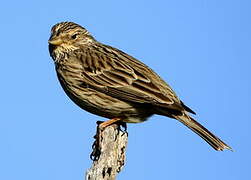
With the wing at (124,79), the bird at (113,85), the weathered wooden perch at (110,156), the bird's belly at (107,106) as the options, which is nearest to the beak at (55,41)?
the bird at (113,85)

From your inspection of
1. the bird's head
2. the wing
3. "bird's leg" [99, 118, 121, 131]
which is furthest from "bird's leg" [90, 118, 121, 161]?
the bird's head

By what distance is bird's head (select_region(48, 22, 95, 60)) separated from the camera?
10.7m

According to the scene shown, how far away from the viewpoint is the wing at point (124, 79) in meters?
9.18

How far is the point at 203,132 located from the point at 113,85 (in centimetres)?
168

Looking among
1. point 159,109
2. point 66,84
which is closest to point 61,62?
point 66,84

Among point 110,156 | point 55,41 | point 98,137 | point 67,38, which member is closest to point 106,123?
point 98,137

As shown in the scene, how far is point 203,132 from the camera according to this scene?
30.1 ft

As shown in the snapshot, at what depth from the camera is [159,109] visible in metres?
9.26

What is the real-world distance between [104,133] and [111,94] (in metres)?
1.51

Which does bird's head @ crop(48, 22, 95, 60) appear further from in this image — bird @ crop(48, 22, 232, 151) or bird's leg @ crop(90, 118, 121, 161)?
bird's leg @ crop(90, 118, 121, 161)

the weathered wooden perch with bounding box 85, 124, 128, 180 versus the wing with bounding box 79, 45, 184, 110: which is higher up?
the wing with bounding box 79, 45, 184, 110

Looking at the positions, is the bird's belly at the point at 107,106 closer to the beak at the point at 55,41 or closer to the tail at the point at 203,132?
the tail at the point at 203,132

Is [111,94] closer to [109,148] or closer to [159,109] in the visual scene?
[159,109]

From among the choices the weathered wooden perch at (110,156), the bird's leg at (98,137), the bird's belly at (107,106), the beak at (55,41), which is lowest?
the weathered wooden perch at (110,156)
